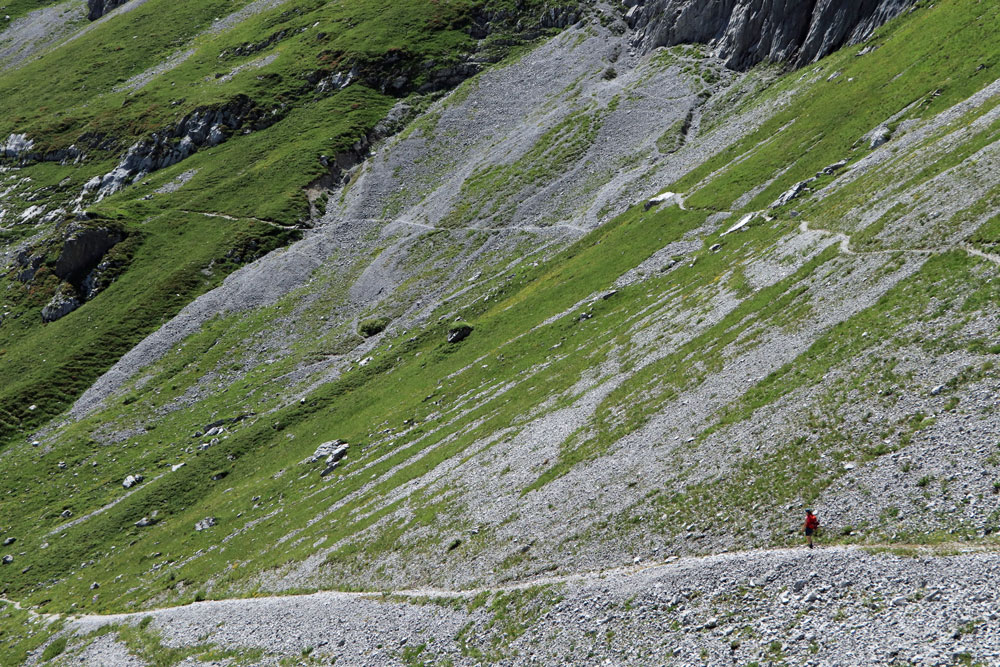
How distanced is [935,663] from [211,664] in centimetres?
3696

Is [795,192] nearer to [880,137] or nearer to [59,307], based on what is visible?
[880,137]

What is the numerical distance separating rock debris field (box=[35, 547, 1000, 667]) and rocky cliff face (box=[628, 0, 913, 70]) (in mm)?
109931

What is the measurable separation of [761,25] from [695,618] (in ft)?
438

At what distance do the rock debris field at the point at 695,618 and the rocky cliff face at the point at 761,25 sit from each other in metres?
110

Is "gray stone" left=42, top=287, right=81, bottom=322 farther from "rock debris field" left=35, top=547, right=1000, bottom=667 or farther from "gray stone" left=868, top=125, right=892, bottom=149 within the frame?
"gray stone" left=868, top=125, right=892, bottom=149

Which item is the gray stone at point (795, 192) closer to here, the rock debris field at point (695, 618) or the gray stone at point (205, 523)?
the rock debris field at point (695, 618)

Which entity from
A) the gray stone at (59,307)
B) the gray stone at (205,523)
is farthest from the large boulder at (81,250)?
the gray stone at (205,523)

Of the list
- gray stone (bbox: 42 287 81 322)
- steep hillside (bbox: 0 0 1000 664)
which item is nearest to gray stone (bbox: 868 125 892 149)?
steep hillside (bbox: 0 0 1000 664)

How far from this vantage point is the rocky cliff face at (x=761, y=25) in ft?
360

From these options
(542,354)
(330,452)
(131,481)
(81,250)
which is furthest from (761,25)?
(81,250)

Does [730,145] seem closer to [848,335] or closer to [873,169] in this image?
[873,169]

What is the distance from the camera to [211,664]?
1532 inches

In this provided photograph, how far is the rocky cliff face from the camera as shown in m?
110

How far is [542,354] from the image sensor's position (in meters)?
64.9
